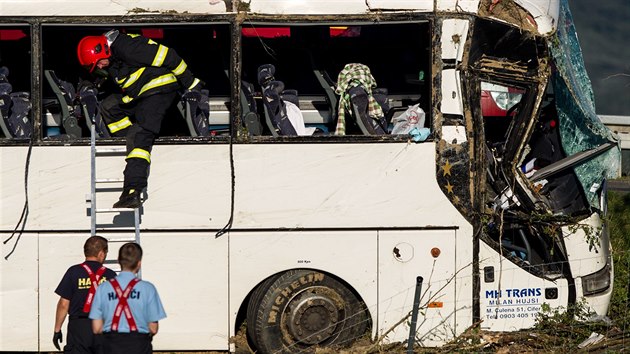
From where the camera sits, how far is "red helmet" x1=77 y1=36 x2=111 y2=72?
356 inches

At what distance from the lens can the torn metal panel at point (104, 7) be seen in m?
9.05

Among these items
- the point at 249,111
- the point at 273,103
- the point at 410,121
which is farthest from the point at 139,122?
the point at 410,121

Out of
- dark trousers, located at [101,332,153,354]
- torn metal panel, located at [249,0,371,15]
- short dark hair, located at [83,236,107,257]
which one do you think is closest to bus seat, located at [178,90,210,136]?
torn metal panel, located at [249,0,371,15]

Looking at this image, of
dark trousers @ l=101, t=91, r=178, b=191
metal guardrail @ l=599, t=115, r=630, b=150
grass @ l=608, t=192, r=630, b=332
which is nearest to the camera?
dark trousers @ l=101, t=91, r=178, b=191

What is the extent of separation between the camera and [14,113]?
9406 mm

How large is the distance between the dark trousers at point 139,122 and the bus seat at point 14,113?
27.8 inches

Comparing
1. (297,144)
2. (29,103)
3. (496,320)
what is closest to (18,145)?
(29,103)

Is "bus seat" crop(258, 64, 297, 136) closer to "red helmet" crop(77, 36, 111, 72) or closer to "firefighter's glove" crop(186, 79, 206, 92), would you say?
"firefighter's glove" crop(186, 79, 206, 92)

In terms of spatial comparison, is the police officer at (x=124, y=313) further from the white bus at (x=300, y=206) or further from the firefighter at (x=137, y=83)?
the white bus at (x=300, y=206)

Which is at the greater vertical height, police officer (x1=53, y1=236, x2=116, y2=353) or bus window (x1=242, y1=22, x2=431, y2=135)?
bus window (x1=242, y1=22, x2=431, y2=135)

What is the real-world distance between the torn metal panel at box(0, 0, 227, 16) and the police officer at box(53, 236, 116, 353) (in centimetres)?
221

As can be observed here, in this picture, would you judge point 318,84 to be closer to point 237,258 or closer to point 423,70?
point 423,70

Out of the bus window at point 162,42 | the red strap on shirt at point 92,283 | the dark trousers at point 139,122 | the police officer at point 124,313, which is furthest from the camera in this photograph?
the bus window at point 162,42

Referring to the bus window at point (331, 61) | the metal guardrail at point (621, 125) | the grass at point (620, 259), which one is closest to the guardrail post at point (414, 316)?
the bus window at point (331, 61)
